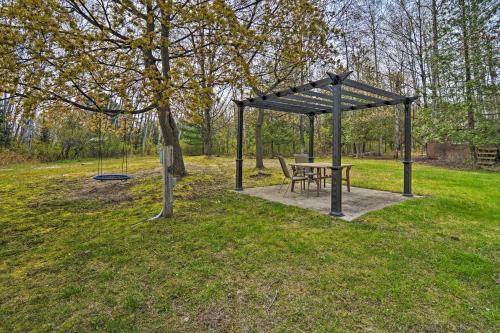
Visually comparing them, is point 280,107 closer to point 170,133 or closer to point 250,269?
point 170,133

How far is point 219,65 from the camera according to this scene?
5.86 meters

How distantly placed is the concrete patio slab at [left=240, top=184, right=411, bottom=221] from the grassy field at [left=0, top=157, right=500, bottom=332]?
0.30 metres

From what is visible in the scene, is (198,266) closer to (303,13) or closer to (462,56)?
(303,13)

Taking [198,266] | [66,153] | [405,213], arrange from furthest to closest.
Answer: [66,153] < [405,213] < [198,266]

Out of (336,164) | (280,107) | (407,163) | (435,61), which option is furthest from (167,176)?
(435,61)

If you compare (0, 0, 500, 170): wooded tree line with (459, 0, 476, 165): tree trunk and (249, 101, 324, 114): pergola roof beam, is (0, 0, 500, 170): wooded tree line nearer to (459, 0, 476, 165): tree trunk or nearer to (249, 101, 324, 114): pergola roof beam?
(459, 0, 476, 165): tree trunk

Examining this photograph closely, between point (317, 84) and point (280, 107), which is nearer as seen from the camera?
point (317, 84)

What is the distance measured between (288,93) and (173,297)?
3983mm

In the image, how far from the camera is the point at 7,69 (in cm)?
363

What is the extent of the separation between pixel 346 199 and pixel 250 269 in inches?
139

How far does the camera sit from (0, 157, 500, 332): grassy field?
1.89 meters

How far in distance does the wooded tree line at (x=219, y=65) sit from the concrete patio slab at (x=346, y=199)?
2393 millimetres

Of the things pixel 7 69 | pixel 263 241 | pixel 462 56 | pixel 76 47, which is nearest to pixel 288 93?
pixel 263 241

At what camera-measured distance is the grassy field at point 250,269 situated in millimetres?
1892
